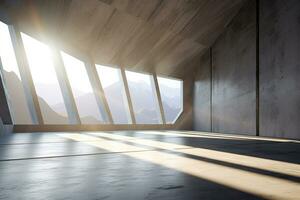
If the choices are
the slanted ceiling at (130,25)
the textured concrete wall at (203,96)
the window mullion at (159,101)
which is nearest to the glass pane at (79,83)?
the slanted ceiling at (130,25)

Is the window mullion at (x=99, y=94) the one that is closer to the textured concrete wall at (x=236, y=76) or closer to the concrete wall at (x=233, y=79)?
the concrete wall at (x=233, y=79)

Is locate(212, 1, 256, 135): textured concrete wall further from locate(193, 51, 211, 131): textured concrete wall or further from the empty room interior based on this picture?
locate(193, 51, 211, 131): textured concrete wall

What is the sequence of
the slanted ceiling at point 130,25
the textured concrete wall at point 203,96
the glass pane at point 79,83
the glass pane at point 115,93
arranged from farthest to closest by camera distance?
the textured concrete wall at point 203,96 → the glass pane at point 115,93 → the glass pane at point 79,83 → the slanted ceiling at point 130,25

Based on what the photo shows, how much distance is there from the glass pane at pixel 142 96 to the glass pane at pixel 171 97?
56 cm

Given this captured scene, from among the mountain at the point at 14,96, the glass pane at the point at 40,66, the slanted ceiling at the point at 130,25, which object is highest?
the slanted ceiling at the point at 130,25

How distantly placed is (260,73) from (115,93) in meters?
7.10

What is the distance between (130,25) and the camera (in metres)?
8.97

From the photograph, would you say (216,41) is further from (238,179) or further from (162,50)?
(238,179)

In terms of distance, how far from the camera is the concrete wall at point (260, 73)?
7.30 metres

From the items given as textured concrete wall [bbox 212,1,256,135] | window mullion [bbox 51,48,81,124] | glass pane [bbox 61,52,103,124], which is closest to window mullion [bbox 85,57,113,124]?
glass pane [bbox 61,52,103,124]

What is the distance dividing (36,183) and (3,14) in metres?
8.11

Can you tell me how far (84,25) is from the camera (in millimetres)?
8609

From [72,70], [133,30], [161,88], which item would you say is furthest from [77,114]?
[161,88]

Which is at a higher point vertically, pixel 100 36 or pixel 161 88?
pixel 100 36
